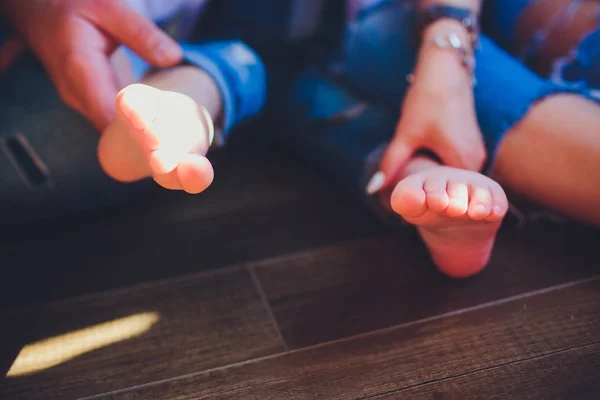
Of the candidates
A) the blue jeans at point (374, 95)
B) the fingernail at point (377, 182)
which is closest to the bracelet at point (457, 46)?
the blue jeans at point (374, 95)

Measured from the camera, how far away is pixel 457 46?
69 cm

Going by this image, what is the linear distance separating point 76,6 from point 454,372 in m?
0.65

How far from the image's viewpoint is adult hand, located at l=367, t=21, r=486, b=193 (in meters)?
0.62

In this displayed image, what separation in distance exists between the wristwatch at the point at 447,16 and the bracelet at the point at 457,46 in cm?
3

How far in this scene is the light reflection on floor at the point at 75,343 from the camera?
0.56 metres

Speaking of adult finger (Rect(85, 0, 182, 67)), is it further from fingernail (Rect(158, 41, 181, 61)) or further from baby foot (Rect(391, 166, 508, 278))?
baby foot (Rect(391, 166, 508, 278))

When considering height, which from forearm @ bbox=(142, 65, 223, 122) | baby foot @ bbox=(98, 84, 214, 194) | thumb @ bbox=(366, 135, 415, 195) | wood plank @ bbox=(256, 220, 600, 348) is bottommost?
wood plank @ bbox=(256, 220, 600, 348)

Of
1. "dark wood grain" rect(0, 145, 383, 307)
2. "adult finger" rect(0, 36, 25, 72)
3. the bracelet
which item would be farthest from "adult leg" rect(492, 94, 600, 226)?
"adult finger" rect(0, 36, 25, 72)

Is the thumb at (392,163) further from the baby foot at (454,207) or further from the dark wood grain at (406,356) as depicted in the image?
the dark wood grain at (406,356)

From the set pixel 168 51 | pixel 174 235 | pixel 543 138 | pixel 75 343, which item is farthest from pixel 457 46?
pixel 75 343

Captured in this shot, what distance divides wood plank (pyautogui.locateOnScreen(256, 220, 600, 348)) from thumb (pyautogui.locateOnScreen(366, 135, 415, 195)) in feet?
0.37

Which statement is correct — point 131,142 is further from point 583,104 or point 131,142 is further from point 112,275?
point 583,104

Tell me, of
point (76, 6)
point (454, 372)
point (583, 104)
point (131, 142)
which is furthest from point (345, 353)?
point (76, 6)

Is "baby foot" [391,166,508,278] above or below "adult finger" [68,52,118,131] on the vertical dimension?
below
